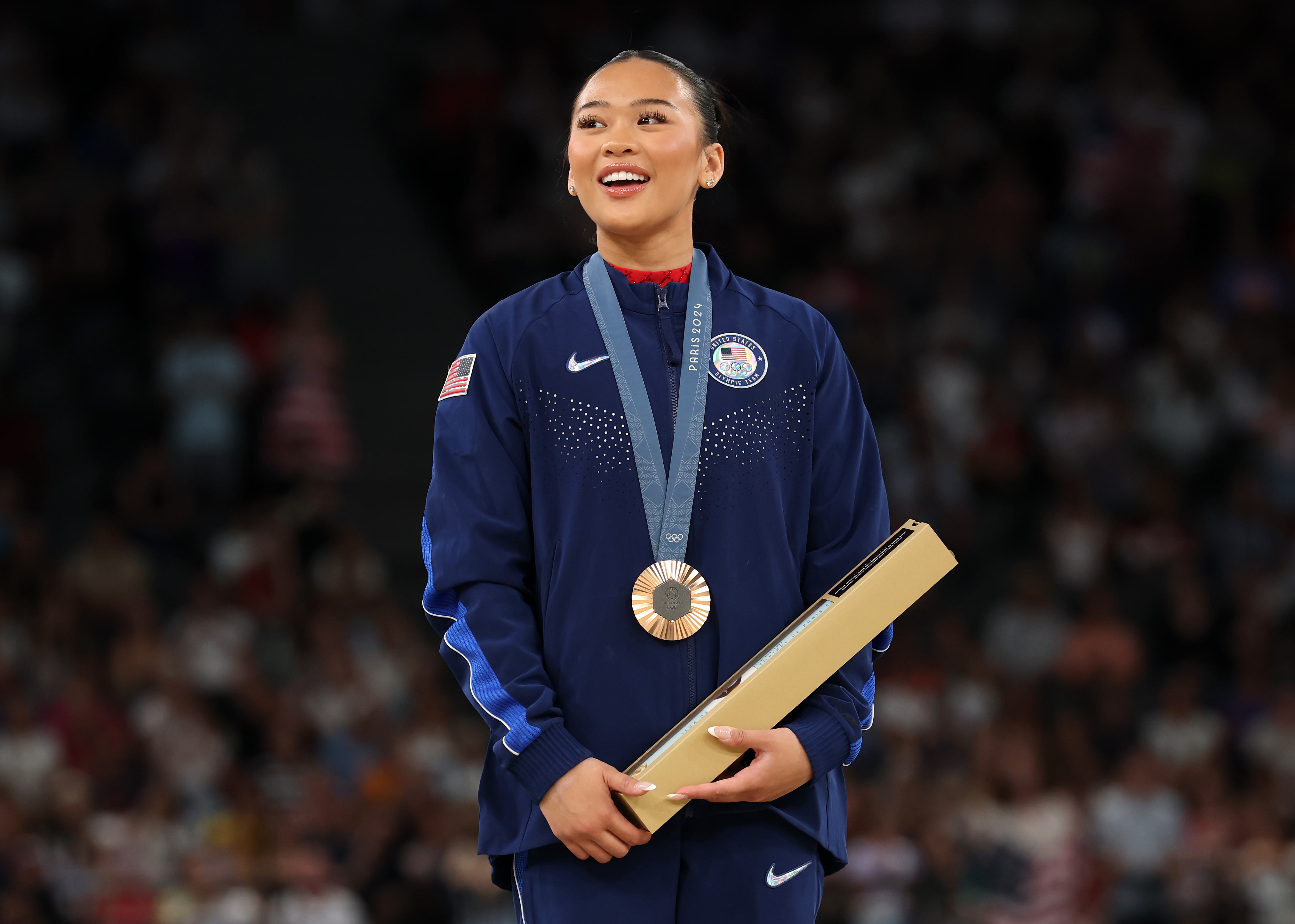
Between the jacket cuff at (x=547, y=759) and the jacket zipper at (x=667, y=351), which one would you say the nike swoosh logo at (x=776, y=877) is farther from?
the jacket zipper at (x=667, y=351)

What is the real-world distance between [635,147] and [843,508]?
72 cm

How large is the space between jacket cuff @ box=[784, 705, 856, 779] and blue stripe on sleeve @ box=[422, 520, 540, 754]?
432 millimetres

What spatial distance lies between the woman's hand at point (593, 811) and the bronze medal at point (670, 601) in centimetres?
24

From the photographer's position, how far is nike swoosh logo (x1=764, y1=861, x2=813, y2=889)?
249 cm

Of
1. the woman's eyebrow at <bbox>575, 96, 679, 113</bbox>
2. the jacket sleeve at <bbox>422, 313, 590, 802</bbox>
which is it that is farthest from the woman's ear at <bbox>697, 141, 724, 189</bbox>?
the jacket sleeve at <bbox>422, 313, 590, 802</bbox>

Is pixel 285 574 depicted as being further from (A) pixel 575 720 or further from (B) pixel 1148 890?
(A) pixel 575 720

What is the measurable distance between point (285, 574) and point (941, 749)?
3.88 m

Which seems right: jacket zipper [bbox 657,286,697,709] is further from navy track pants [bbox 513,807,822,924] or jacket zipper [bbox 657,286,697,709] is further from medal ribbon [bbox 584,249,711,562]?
navy track pants [bbox 513,807,822,924]

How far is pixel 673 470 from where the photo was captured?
2.54 meters

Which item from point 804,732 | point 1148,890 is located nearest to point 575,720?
point 804,732

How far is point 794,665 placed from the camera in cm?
245

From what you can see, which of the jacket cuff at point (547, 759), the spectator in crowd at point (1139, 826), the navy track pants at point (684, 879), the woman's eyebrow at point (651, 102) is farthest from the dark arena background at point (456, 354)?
the woman's eyebrow at point (651, 102)

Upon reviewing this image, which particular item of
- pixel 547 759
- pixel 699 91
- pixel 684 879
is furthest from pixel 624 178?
pixel 684 879

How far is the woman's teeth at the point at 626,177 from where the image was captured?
267 centimetres
